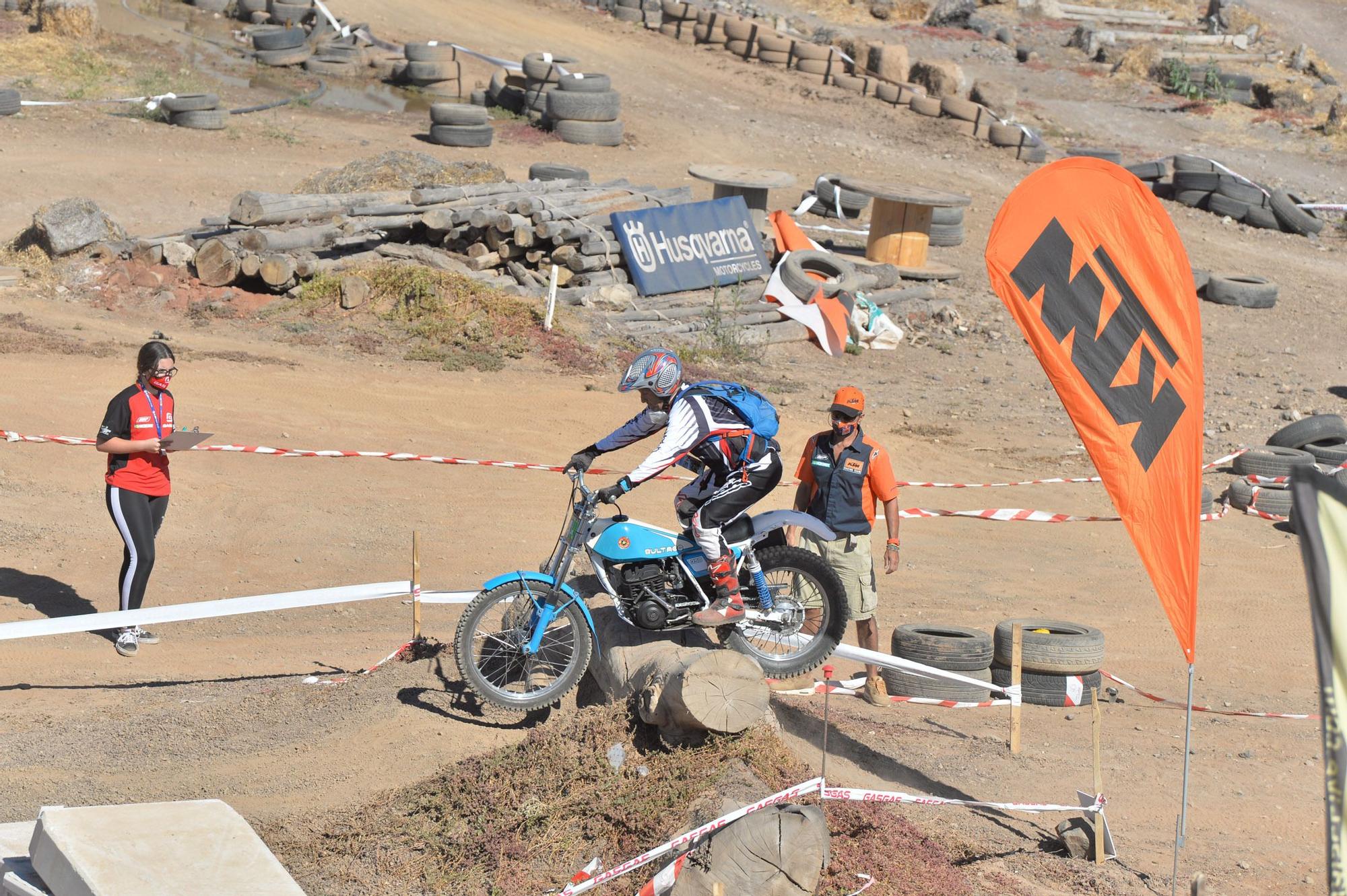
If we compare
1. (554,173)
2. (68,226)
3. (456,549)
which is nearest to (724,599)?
(456,549)

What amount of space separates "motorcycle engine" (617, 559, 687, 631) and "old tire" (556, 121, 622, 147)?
1997cm

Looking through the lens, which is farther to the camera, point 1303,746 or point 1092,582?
point 1092,582

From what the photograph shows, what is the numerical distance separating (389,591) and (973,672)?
3.57m

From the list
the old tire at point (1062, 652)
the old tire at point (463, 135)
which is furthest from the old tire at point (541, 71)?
the old tire at point (1062, 652)

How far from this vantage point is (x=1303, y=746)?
27.7 ft

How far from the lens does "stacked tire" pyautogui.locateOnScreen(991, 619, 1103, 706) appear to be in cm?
832

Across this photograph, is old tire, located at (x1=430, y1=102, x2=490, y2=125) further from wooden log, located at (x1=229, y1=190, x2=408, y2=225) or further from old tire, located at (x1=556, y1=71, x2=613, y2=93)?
wooden log, located at (x1=229, y1=190, x2=408, y2=225)

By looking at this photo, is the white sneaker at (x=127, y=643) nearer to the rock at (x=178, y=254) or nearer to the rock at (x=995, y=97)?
the rock at (x=178, y=254)

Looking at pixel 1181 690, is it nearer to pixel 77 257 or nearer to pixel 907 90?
pixel 77 257

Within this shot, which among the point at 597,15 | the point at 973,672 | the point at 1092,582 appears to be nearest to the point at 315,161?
the point at 597,15

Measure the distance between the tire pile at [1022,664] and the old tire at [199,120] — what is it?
19.1 metres

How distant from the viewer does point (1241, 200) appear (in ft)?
82.1

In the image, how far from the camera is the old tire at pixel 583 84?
26.4 metres

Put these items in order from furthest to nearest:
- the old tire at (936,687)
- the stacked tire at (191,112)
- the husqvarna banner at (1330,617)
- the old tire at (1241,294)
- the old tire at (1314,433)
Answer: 1. the stacked tire at (191,112)
2. the old tire at (1241,294)
3. the old tire at (1314,433)
4. the old tire at (936,687)
5. the husqvarna banner at (1330,617)
